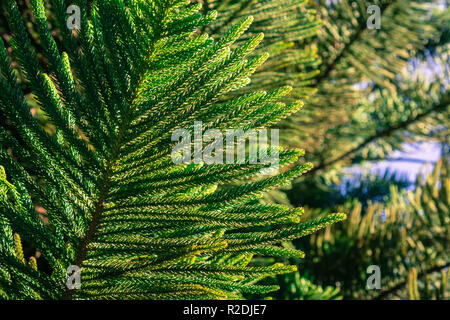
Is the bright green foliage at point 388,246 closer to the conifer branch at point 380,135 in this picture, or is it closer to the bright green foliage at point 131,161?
the conifer branch at point 380,135

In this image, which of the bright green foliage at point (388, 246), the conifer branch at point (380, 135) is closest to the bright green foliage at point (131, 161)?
the bright green foliage at point (388, 246)

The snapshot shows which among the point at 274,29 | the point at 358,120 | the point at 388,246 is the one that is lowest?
the point at 388,246

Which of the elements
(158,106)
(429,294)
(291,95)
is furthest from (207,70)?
(429,294)

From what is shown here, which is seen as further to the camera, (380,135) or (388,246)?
(380,135)

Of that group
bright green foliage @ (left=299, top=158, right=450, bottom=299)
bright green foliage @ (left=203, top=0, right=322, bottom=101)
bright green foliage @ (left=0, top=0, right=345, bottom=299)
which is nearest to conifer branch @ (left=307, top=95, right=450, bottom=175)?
bright green foliage @ (left=299, top=158, right=450, bottom=299)

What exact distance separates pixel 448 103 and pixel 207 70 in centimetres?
150

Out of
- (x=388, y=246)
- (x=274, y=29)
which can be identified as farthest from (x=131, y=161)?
(x=388, y=246)

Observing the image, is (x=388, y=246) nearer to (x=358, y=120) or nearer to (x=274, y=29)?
(x=358, y=120)

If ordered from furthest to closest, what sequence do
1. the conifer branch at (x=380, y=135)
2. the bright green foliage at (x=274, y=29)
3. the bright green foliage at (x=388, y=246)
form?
1. the conifer branch at (x=380, y=135)
2. the bright green foliage at (x=388, y=246)
3. the bright green foliage at (x=274, y=29)

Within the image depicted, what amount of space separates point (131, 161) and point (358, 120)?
1761 millimetres

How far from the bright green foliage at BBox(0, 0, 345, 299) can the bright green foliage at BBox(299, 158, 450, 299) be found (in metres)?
0.96

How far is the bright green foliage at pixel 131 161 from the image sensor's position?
1.50 ft

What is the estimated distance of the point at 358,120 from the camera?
6.63 ft

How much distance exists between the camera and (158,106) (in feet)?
1.59
